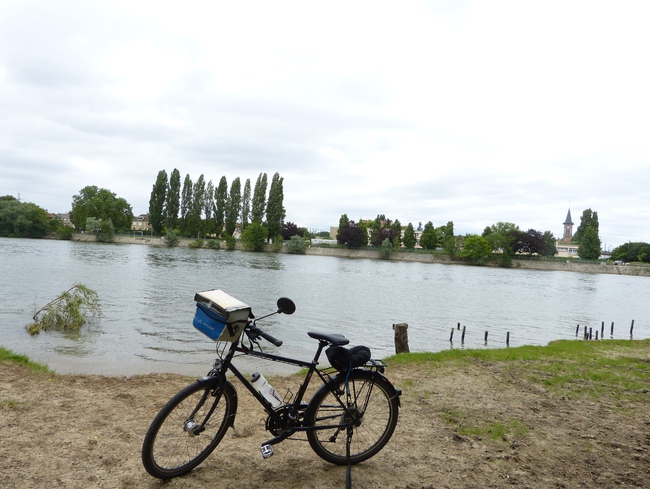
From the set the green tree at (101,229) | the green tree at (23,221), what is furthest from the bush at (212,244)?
the green tree at (23,221)

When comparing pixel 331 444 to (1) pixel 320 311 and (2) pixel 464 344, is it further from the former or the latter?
(1) pixel 320 311

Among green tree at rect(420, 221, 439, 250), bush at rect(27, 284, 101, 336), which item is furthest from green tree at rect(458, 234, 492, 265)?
bush at rect(27, 284, 101, 336)

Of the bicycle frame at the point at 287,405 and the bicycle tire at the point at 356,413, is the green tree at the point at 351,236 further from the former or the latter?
the bicycle frame at the point at 287,405

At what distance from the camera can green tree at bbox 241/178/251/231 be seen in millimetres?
117062

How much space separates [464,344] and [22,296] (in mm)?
23431

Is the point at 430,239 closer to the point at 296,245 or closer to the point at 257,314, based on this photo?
the point at 296,245

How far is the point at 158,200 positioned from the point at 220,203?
47.7ft

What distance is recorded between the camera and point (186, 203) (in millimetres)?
109000

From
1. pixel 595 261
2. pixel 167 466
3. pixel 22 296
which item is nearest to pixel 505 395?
pixel 167 466

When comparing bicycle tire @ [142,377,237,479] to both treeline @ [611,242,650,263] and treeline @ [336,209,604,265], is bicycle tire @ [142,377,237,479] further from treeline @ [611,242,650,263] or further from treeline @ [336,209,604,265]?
treeline @ [611,242,650,263]

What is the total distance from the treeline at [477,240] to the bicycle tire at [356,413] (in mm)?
129880

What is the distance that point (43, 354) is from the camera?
13.1 meters

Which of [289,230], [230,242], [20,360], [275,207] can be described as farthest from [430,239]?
[20,360]

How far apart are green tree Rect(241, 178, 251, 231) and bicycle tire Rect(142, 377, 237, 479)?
11428 centimetres
